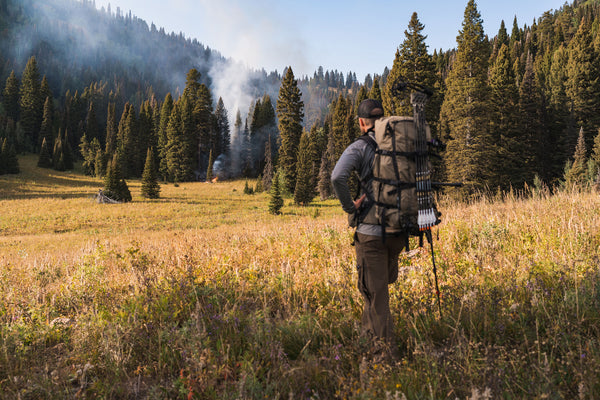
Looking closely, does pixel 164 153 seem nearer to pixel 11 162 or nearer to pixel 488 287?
pixel 11 162

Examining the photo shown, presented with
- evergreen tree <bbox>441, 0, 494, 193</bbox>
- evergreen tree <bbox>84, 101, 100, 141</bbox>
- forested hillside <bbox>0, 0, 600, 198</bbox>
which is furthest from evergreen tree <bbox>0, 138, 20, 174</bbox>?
evergreen tree <bbox>441, 0, 494, 193</bbox>

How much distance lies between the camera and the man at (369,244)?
9.85 ft

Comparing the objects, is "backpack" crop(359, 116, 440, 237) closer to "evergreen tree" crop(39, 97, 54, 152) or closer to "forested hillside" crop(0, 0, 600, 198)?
"forested hillside" crop(0, 0, 600, 198)

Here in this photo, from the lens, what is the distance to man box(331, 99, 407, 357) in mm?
3002

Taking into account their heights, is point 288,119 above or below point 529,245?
above

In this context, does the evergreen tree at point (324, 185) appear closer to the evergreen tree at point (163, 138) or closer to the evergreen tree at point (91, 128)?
the evergreen tree at point (163, 138)

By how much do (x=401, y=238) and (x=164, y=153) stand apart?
67775mm

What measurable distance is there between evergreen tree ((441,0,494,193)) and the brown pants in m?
26.1

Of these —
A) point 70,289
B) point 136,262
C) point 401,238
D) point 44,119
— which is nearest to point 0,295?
point 70,289

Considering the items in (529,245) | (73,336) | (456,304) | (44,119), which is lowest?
(73,336)

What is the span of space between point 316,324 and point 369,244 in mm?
1021

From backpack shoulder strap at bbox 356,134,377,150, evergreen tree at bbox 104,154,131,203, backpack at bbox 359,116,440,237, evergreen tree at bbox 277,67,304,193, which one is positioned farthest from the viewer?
evergreen tree at bbox 277,67,304,193

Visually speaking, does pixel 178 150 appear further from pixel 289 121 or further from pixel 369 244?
pixel 369 244

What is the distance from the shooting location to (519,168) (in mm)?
35125
